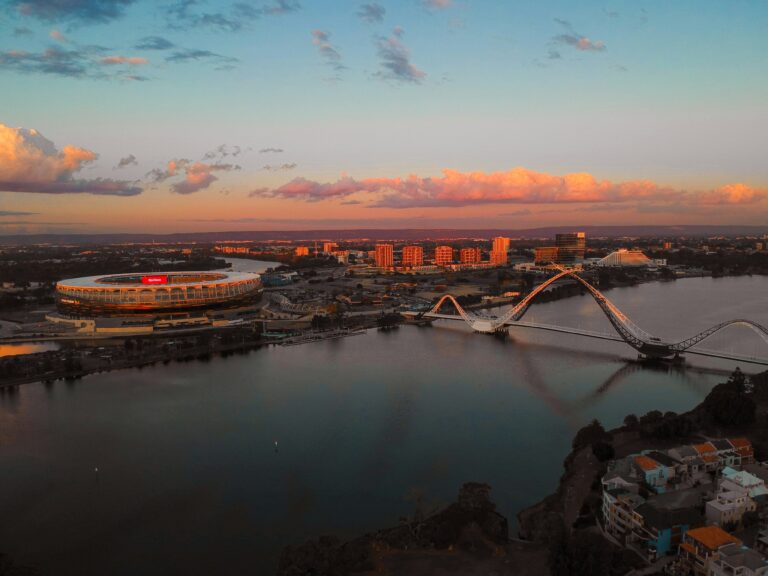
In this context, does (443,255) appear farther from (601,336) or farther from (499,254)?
(601,336)

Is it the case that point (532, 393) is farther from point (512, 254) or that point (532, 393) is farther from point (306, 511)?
point (512, 254)

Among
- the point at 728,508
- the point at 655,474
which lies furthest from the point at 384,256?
the point at 728,508

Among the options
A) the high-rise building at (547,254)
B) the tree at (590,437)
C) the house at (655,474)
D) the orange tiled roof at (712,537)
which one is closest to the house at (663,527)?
the orange tiled roof at (712,537)

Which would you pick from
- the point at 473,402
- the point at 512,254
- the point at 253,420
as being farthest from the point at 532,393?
the point at 512,254

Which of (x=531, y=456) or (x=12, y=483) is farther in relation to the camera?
(x=531, y=456)

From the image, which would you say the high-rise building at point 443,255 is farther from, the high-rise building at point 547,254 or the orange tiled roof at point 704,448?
the orange tiled roof at point 704,448

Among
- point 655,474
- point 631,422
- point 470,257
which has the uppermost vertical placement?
point 470,257
